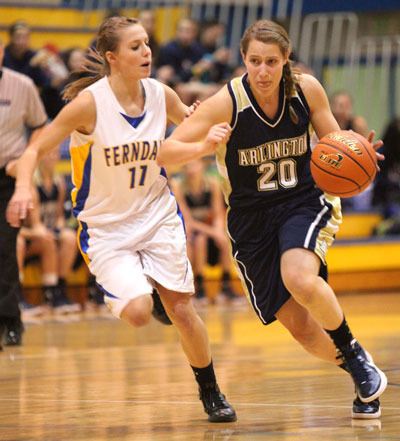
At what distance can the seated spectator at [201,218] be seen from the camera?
35.4 ft

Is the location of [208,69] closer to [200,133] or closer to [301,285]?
[200,133]

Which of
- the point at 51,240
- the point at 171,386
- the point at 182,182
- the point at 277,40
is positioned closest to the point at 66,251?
the point at 51,240

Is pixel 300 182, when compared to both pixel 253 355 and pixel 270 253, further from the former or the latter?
pixel 253 355

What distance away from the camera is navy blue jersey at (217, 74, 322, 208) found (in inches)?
188

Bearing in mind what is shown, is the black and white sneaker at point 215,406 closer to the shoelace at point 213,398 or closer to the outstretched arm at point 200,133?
the shoelace at point 213,398

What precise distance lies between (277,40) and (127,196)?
2.94ft

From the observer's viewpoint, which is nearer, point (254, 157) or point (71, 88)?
point (254, 157)

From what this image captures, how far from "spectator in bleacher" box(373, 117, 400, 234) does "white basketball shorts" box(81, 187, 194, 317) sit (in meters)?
7.40

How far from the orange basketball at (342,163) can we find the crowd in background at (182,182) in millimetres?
4218

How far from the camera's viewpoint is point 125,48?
4883 millimetres

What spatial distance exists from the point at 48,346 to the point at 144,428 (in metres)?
3.41

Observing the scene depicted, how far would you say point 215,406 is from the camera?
4.67m

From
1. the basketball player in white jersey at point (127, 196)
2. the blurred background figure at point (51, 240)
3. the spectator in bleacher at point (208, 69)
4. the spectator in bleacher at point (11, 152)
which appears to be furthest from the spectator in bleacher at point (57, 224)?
the basketball player in white jersey at point (127, 196)

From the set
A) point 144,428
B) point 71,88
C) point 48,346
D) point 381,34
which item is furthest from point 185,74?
point 144,428
